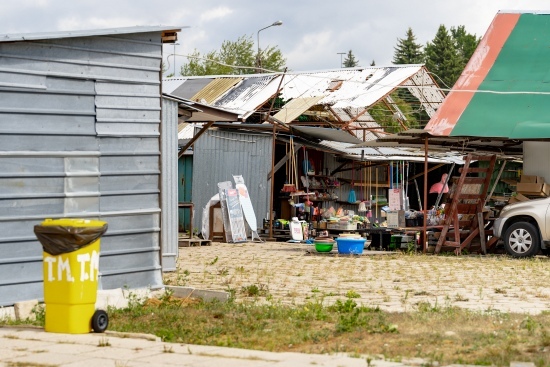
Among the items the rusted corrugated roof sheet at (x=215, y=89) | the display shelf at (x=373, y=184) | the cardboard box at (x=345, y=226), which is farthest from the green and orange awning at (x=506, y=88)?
the rusted corrugated roof sheet at (x=215, y=89)

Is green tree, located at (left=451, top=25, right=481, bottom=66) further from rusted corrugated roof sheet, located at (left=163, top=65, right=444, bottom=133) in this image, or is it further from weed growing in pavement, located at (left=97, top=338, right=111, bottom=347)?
weed growing in pavement, located at (left=97, top=338, right=111, bottom=347)

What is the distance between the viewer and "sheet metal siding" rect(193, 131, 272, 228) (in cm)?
2680

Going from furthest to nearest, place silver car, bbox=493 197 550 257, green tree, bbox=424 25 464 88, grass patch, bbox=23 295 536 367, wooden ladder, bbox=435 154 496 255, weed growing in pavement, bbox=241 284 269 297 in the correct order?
green tree, bbox=424 25 464 88 → wooden ladder, bbox=435 154 496 255 → silver car, bbox=493 197 550 257 → weed growing in pavement, bbox=241 284 269 297 → grass patch, bbox=23 295 536 367

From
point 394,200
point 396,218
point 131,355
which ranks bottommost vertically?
point 131,355

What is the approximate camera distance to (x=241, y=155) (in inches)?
1063

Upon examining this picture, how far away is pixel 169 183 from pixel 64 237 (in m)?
6.65

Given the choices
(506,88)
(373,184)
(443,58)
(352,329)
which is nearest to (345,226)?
(506,88)

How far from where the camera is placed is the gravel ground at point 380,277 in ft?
38.9

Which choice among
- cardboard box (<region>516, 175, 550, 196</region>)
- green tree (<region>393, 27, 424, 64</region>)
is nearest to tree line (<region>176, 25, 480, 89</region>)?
green tree (<region>393, 27, 424, 64</region>)

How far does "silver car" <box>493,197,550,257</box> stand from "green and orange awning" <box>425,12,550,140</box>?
4.40ft

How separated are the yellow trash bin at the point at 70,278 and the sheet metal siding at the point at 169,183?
6.04m

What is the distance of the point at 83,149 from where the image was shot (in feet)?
37.7

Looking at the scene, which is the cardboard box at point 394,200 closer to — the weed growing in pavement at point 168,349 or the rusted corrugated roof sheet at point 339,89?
the rusted corrugated roof sheet at point 339,89

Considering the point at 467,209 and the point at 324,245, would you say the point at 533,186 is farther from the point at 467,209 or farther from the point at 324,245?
the point at 324,245
